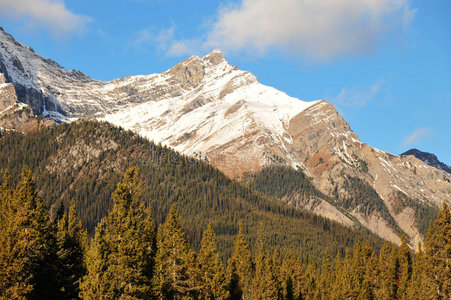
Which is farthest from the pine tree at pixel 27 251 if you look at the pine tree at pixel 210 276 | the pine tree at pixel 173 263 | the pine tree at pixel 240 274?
the pine tree at pixel 240 274

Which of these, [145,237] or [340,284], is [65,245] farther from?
[340,284]

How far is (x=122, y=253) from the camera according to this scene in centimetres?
5231

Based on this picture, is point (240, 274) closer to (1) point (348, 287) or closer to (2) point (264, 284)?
(2) point (264, 284)

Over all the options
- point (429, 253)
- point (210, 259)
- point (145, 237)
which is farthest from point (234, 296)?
point (145, 237)

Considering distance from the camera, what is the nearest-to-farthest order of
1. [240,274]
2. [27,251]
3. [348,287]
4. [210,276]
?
[27,251]
[210,276]
[348,287]
[240,274]

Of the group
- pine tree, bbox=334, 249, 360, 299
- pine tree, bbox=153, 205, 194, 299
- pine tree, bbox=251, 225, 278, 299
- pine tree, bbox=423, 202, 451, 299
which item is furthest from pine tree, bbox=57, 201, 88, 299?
pine tree, bbox=334, 249, 360, 299

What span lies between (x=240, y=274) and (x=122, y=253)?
5337 cm

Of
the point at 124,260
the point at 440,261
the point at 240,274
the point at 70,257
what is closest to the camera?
the point at 124,260

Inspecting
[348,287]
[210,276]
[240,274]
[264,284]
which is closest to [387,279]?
[348,287]

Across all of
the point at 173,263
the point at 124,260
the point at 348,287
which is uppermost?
the point at 348,287

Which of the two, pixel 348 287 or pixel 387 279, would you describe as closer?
pixel 348 287

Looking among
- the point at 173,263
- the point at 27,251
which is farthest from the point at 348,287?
the point at 27,251

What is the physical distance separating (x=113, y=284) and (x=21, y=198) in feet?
53.2

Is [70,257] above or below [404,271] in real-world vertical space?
below
